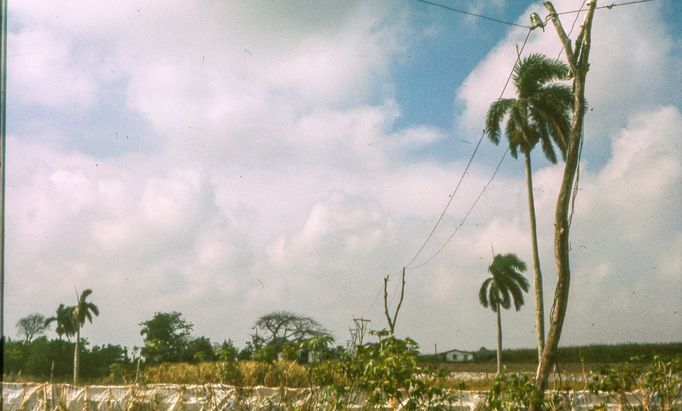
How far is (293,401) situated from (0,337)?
5.28 metres

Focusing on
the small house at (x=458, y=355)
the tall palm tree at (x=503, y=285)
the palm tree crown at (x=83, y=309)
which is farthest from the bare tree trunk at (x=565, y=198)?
the small house at (x=458, y=355)

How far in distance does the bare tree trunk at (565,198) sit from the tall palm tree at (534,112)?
599 inches

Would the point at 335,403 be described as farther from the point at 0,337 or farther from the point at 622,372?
the point at 0,337

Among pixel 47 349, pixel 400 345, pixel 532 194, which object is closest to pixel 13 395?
pixel 400 345

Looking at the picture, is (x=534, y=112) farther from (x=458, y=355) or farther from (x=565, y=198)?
(x=458, y=355)

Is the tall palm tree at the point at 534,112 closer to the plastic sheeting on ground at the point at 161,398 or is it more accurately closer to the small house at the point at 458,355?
the plastic sheeting on ground at the point at 161,398

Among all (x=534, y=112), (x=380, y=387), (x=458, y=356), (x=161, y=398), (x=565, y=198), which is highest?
(x=534, y=112)

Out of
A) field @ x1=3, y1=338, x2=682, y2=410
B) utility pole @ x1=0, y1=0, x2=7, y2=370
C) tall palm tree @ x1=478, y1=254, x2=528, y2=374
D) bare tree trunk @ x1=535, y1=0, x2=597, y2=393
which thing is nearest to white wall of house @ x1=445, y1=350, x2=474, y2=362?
tall palm tree @ x1=478, y1=254, x2=528, y2=374

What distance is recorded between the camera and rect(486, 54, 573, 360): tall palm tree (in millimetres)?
21906

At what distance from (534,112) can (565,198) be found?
16644mm

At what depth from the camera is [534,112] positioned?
2234 cm

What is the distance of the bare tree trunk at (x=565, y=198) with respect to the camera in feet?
21.2

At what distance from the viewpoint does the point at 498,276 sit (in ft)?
126

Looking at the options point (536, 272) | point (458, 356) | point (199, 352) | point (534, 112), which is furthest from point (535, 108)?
point (458, 356)
